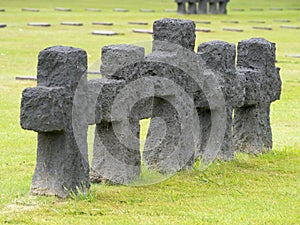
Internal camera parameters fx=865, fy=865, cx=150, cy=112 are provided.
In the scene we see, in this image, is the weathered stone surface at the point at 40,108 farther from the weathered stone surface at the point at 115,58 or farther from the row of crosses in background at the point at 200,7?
the row of crosses in background at the point at 200,7

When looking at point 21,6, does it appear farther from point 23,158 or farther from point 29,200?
point 29,200

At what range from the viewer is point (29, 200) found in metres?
7.12

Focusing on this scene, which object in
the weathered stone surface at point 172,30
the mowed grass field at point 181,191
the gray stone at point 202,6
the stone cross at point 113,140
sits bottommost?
the gray stone at point 202,6

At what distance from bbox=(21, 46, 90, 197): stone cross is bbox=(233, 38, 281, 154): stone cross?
2752 millimetres

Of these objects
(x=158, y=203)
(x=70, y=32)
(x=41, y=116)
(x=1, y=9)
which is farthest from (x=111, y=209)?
(x=1, y=9)

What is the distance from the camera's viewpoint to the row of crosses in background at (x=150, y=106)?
7.03 m

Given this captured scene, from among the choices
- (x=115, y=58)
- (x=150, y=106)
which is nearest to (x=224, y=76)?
(x=150, y=106)

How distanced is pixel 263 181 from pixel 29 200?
2433 mm

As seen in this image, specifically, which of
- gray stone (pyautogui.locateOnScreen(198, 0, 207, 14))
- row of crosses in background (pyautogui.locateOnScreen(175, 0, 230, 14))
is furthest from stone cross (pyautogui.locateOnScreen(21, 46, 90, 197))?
gray stone (pyautogui.locateOnScreen(198, 0, 207, 14))

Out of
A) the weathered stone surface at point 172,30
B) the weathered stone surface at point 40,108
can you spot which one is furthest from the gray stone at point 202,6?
the weathered stone surface at point 40,108

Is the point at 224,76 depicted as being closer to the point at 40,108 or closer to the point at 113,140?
the point at 113,140

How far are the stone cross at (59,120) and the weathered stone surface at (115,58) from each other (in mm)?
545

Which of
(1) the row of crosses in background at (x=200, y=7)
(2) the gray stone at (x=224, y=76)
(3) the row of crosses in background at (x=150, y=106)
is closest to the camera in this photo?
(3) the row of crosses in background at (x=150, y=106)

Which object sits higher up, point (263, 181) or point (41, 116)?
point (41, 116)
